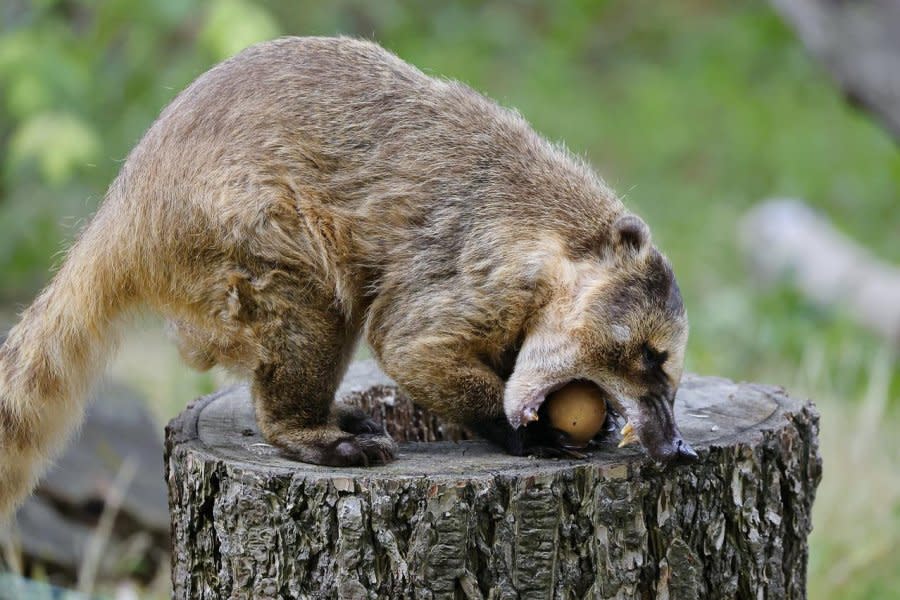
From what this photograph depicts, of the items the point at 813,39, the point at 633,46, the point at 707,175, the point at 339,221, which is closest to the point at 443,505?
the point at 339,221

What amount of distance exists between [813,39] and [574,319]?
15.0 feet

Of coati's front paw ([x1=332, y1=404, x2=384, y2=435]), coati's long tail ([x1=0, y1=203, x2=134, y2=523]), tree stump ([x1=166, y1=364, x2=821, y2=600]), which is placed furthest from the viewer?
coati's front paw ([x1=332, y1=404, x2=384, y2=435])

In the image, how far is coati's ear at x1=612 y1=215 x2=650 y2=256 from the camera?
4.02 meters

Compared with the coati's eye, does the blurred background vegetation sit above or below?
above

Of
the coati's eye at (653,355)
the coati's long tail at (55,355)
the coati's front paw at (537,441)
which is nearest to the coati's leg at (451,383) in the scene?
the coati's front paw at (537,441)

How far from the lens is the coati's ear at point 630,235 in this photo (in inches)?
158

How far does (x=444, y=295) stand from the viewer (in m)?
4.07

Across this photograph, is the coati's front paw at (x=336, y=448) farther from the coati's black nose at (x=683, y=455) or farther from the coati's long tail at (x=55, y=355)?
the coati's black nose at (x=683, y=455)

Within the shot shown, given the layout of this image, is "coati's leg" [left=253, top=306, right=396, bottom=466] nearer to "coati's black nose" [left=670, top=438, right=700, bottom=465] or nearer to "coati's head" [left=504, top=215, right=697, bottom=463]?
"coati's head" [left=504, top=215, right=697, bottom=463]

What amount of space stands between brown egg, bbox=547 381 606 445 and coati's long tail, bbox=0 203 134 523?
5.02 feet

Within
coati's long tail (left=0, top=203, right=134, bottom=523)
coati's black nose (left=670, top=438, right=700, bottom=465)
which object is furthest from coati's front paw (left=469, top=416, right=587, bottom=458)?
coati's long tail (left=0, top=203, right=134, bottom=523)

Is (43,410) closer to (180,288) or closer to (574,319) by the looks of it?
(180,288)

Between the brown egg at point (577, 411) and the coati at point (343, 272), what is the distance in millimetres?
44

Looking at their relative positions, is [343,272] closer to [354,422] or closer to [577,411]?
[354,422]
